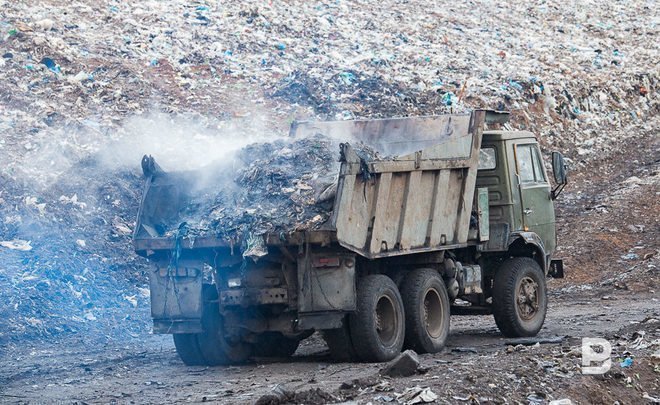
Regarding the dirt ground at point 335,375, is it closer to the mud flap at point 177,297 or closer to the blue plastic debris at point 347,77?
the mud flap at point 177,297

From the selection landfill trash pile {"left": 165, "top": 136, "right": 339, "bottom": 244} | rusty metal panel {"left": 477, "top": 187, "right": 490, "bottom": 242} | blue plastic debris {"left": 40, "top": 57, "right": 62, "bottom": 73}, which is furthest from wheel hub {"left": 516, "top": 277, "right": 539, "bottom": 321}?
blue plastic debris {"left": 40, "top": 57, "right": 62, "bottom": 73}

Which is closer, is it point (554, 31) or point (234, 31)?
point (234, 31)

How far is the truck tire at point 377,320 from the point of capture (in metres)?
9.16

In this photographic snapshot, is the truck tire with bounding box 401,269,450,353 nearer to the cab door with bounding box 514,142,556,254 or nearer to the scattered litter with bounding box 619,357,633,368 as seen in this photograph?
the cab door with bounding box 514,142,556,254

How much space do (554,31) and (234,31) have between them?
9.04m

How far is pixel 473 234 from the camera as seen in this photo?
35.6ft

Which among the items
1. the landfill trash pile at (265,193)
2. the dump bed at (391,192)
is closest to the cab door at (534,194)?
the dump bed at (391,192)

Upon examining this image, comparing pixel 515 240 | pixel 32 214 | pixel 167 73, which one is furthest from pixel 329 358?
pixel 167 73

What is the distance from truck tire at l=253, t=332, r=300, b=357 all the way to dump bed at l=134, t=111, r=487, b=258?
1.30 m

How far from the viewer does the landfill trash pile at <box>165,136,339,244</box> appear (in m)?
8.98

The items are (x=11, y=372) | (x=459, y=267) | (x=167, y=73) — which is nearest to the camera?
(x=11, y=372)

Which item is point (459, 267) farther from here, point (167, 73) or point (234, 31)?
point (234, 31)

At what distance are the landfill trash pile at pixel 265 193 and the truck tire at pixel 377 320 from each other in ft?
2.78

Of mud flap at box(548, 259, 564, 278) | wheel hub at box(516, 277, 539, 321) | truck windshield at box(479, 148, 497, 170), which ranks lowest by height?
wheel hub at box(516, 277, 539, 321)
